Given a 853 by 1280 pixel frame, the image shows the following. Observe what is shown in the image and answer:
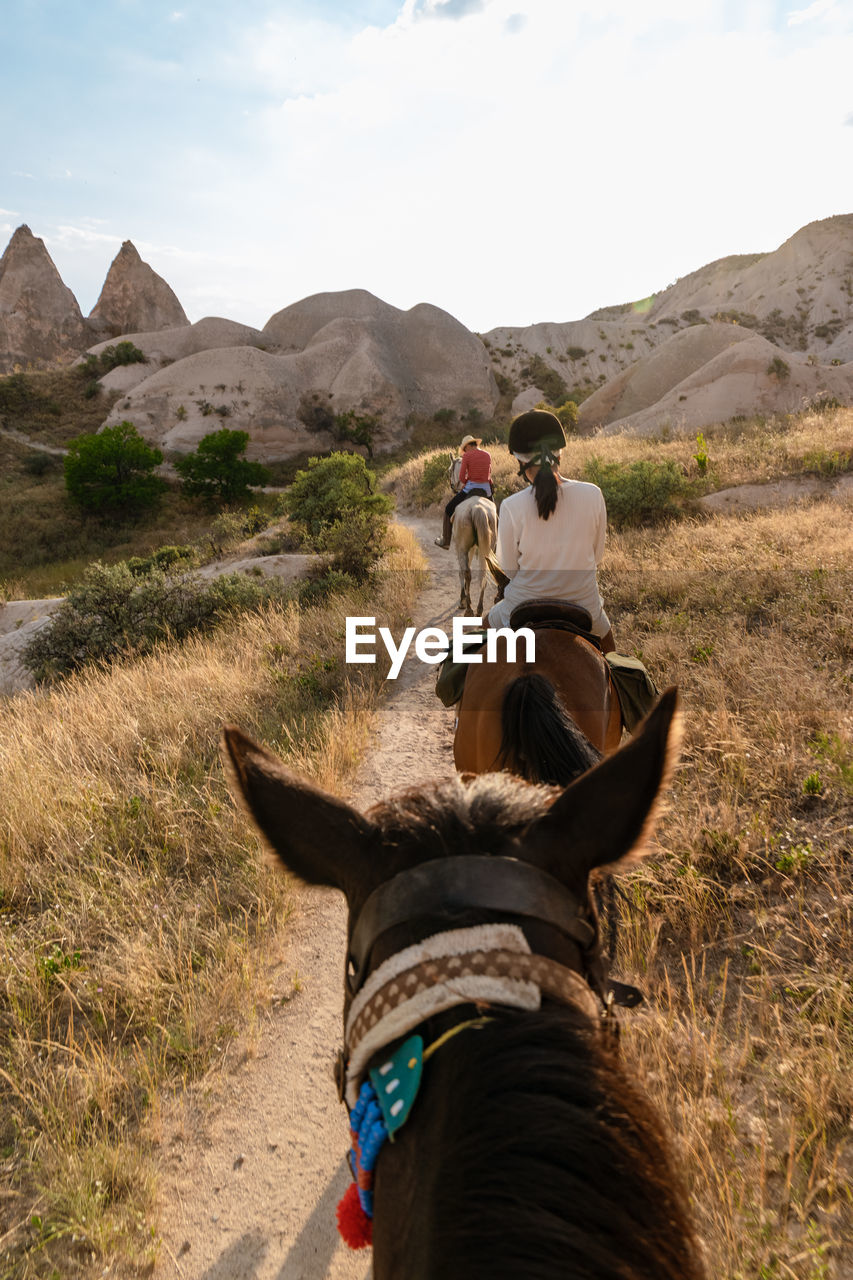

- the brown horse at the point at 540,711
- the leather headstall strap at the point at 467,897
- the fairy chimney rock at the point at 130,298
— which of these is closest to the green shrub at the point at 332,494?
the brown horse at the point at 540,711

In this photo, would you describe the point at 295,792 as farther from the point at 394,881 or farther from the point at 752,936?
the point at 752,936

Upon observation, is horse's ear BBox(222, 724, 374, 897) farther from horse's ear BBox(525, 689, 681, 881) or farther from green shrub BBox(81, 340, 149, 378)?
green shrub BBox(81, 340, 149, 378)

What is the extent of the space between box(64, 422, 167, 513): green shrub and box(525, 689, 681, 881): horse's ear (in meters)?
35.4

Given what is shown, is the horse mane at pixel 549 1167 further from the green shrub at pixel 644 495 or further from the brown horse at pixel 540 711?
the green shrub at pixel 644 495

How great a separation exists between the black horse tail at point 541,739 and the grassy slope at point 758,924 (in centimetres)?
40

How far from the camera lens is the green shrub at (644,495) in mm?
11852

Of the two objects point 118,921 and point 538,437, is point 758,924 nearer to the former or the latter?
point 538,437

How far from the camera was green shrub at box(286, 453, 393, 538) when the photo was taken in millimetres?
15148

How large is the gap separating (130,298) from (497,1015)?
274 ft

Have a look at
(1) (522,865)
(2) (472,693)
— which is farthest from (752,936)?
(1) (522,865)

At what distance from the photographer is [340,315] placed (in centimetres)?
5731

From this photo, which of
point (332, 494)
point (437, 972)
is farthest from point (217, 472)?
point (437, 972)

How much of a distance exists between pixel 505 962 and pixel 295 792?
1.85 ft

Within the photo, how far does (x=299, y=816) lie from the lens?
129cm
